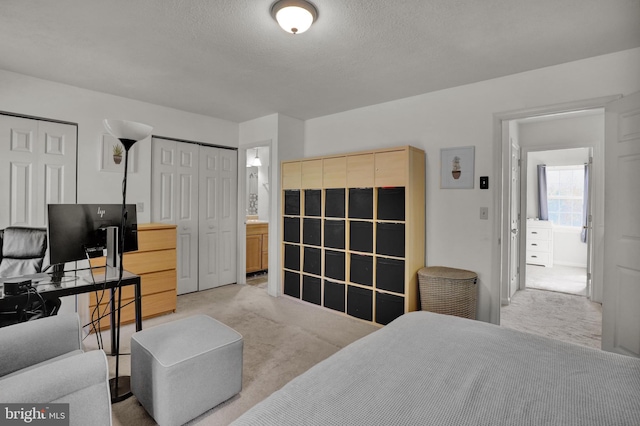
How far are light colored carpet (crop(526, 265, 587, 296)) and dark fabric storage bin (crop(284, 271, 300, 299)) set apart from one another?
11.7 ft

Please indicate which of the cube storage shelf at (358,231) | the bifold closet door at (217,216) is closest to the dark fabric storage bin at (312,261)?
the cube storage shelf at (358,231)

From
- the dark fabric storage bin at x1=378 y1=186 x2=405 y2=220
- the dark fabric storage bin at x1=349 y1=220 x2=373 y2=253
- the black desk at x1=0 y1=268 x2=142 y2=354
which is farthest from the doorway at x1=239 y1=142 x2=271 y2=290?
the black desk at x1=0 y1=268 x2=142 y2=354

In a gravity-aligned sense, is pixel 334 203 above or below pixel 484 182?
below

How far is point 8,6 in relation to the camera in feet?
6.61

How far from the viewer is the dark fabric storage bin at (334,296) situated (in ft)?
12.1

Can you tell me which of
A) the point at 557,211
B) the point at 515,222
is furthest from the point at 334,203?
the point at 557,211

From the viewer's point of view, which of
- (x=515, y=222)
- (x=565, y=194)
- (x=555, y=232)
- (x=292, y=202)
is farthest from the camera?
(x=565, y=194)

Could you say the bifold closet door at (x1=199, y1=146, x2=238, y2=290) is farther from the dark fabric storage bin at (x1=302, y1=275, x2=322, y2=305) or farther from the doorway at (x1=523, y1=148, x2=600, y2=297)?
the doorway at (x1=523, y1=148, x2=600, y2=297)

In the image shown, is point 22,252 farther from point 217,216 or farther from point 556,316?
point 556,316

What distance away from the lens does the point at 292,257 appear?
423cm

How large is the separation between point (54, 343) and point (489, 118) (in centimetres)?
370

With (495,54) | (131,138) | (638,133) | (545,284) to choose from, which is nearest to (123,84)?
(131,138)

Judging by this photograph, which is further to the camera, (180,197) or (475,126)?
(180,197)

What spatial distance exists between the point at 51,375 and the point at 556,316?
14.7ft
